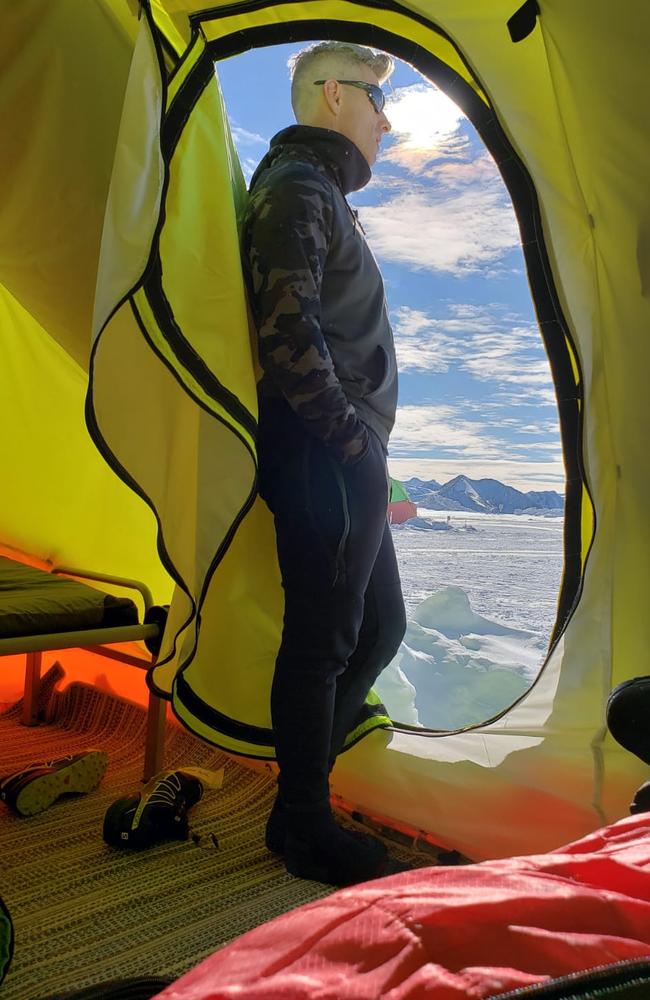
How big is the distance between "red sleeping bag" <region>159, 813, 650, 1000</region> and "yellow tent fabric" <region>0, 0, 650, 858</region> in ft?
2.72

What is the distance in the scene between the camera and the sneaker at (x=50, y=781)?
1.42 m

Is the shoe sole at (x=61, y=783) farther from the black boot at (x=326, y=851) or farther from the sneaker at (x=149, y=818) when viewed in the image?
the black boot at (x=326, y=851)

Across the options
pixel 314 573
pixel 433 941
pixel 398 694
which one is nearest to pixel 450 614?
pixel 398 694

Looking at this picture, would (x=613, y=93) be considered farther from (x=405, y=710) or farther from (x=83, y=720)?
(x=83, y=720)

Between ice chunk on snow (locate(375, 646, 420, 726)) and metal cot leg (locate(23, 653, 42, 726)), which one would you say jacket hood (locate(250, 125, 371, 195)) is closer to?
ice chunk on snow (locate(375, 646, 420, 726))

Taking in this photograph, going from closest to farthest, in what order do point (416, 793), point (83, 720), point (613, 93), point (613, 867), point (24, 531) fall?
point (613, 867) < point (613, 93) < point (416, 793) < point (83, 720) < point (24, 531)

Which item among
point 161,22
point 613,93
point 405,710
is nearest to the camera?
point 613,93

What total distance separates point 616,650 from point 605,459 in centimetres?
28

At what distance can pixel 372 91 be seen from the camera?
1257mm

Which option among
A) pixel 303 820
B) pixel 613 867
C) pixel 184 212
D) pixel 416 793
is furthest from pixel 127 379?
pixel 613 867

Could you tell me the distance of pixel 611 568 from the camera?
3.84 feet

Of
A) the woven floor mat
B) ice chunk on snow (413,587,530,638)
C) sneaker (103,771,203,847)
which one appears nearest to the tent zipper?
the woven floor mat

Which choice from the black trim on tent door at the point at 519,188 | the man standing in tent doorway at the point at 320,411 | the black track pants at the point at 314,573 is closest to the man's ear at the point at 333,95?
the man standing in tent doorway at the point at 320,411

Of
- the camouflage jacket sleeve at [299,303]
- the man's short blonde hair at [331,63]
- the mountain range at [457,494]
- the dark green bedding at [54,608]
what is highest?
the man's short blonde hair at [331,63]
